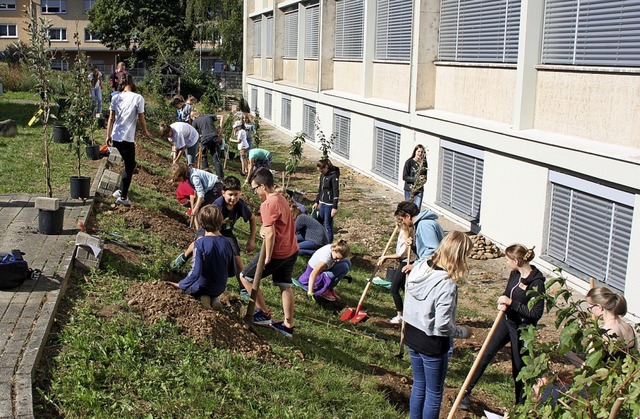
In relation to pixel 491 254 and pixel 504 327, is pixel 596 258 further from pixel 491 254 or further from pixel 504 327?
pixel 504 327

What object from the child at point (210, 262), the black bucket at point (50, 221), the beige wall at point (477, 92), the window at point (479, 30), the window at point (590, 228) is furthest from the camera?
the beige wall at point (477, 92)

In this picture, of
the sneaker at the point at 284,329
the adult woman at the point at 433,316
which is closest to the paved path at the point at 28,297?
the sneaker at the point at 284,329

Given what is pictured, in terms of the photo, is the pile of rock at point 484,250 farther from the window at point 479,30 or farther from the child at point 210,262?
the child at point 210,262

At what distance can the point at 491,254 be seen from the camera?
45.6 feet

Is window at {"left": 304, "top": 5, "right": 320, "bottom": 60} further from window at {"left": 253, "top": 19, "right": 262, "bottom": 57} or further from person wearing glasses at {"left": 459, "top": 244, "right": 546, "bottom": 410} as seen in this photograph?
person wearing glasses at {"left": 459, "top": 244, "right": 546, "bottom": 410}

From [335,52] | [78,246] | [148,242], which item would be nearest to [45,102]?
[148,242]

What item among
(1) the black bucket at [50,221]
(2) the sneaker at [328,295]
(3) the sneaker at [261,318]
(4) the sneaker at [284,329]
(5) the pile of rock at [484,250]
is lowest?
(5) the pile of rock at [484,250]

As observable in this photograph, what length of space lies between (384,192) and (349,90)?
6.60 m

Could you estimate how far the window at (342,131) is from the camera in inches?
973

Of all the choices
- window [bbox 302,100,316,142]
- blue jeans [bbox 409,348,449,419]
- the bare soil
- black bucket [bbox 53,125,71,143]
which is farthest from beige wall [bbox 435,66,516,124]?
window [bbox 302,100,316,142]

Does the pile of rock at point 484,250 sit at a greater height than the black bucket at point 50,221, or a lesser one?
lesser

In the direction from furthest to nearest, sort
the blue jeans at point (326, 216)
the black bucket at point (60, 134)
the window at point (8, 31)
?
1. the window at point (8, 31)
2. the black bucket at point (60, 134)
3. the blue jeans at point (326, 216)

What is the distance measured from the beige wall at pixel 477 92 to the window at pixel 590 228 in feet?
8.45

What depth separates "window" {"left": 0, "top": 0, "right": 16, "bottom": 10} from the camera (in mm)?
72688
